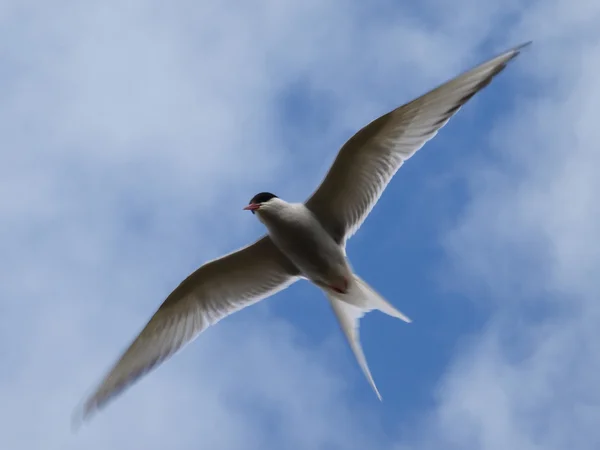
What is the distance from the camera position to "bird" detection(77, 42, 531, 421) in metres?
8.23

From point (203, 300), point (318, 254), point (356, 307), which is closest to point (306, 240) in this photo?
point (318, 254)

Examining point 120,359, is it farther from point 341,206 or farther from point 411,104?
point 411,104

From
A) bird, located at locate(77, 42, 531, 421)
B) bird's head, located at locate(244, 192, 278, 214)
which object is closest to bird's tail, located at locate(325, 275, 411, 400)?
bird, located at locate(77, 42, 531, 421)

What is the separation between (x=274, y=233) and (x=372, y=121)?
1463 millimetres

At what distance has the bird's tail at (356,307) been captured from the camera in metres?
8.60

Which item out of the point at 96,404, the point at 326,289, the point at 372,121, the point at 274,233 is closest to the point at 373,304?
the point at 326,289

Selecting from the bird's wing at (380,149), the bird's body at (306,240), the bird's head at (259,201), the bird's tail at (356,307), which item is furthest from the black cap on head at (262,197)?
the bird's tail at (356,307)

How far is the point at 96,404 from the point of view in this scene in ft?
28.9

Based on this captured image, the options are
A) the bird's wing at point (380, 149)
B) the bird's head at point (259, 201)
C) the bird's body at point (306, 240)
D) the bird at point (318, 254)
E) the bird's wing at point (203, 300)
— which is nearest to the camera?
the bird's wing at point (380, 149)

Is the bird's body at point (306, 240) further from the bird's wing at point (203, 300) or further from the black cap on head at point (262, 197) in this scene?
the bird's wing at point (203, 300)

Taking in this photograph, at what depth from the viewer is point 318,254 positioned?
8609mm

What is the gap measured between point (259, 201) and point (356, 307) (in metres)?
1.43

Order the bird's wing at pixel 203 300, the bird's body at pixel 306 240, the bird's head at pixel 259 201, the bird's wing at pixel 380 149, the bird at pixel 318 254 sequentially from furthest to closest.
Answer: the bird's wing at pixel 203 300
the bird's head at pixel 259 201
the bird's body at pixel 306 240
the bird at pixel 318 254
the bird's wing at pixel 380 149

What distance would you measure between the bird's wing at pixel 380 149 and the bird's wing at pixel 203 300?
751 millimetres
